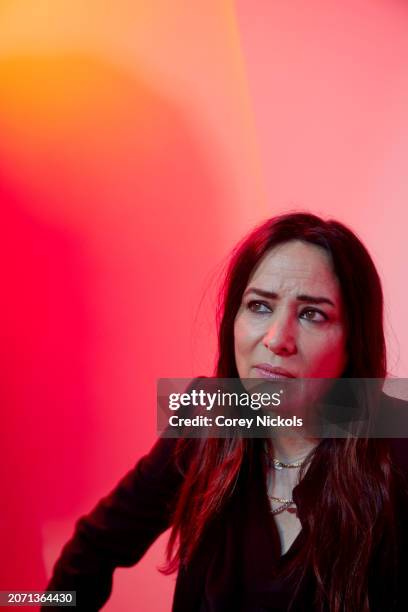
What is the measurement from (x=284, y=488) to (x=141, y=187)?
634 mm

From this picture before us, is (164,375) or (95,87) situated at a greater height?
(95,87)

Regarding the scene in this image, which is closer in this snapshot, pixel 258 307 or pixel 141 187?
pixel 258 307

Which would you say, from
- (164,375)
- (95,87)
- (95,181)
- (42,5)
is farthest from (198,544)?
(42,5)

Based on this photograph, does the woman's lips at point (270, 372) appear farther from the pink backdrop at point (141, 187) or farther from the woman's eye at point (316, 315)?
the pink backdrop at point (141, 187)

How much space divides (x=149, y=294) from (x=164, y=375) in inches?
6.4

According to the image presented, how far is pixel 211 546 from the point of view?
1033mm

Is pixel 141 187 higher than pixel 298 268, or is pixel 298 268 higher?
pixel 141 187

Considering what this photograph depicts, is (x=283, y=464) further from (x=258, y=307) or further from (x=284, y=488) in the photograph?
(x=258, y=307)

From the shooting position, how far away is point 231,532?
3.37ft

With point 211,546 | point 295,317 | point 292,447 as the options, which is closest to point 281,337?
point 295,317

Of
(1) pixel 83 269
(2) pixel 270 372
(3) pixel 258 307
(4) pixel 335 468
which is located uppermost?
(1) pixel 83 269

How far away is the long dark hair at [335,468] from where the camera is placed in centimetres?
94

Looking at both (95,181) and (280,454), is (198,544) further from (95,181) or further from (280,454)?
(95,181)

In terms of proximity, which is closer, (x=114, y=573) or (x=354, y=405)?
(x=354, y=405)
